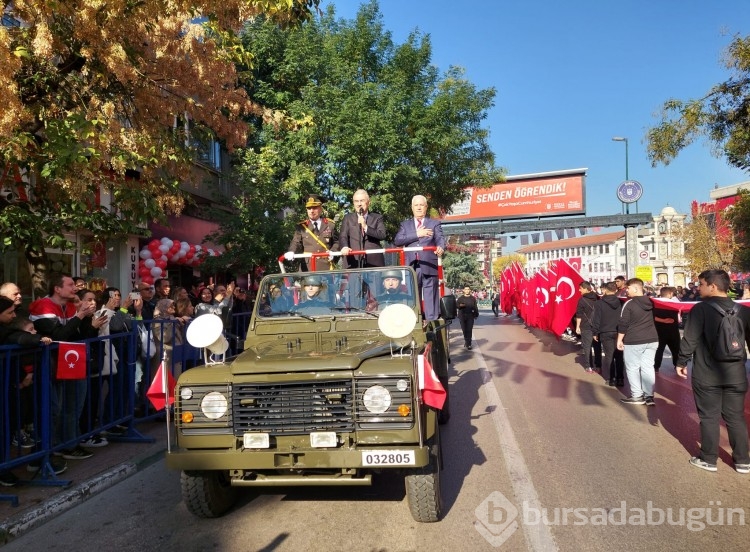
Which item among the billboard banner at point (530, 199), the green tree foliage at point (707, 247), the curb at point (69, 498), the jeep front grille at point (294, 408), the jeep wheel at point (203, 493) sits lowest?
the curb at point (69, 498)

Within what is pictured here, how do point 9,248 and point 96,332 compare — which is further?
point 9,248

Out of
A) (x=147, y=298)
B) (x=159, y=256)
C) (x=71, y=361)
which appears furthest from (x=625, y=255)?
(x=71, y=361)

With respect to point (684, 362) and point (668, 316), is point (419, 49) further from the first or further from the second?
point (684, 362)

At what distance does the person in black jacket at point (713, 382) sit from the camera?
206 inches

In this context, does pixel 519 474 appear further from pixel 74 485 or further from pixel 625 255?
pixel 625 255

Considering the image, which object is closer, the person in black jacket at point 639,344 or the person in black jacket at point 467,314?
the person in black jacket at point 639,344

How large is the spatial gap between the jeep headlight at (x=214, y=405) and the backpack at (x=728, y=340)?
4.42m

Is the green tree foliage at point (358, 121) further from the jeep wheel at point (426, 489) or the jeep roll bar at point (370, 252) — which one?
the jeep wheel at point (426, 489)

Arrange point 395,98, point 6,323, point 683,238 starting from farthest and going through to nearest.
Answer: point 683,238 < point 395,98 < point 6,323

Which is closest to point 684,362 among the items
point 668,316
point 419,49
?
point 668,316

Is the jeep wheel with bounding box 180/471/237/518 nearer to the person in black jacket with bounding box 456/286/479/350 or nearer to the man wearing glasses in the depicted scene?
the man wearing glasses

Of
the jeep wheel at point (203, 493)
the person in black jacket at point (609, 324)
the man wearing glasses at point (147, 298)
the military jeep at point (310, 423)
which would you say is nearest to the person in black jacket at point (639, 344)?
the person in black jacket at point (609, 324)

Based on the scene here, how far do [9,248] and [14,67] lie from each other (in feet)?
8.05

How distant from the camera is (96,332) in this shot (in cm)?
630
